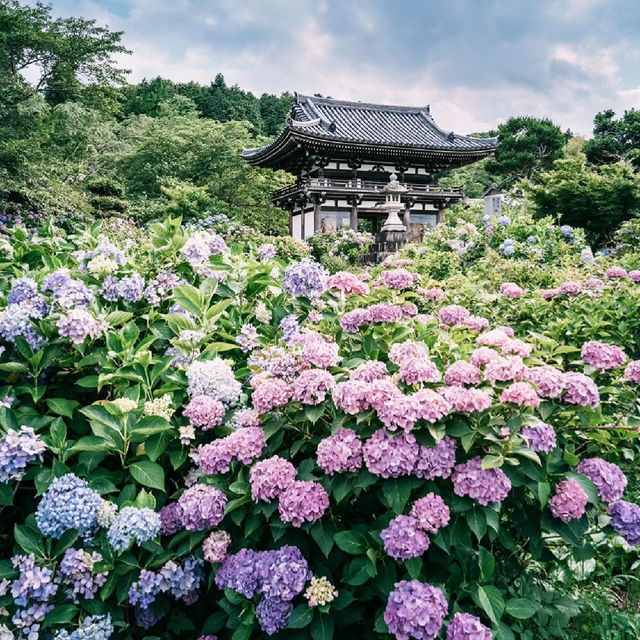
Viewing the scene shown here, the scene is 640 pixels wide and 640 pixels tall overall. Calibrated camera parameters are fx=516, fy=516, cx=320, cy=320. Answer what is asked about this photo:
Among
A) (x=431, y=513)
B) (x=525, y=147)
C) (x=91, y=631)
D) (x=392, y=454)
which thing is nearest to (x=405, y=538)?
(x=431, y=513)

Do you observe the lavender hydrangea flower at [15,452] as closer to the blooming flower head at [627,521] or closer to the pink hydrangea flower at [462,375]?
the pink hydrangea flower at [462,375]

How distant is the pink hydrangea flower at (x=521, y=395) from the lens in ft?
3.92

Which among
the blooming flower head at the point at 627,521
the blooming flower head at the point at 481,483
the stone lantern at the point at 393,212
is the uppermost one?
the stone lantern at the point at 393,212

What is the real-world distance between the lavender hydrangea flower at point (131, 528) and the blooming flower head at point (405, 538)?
586 mm

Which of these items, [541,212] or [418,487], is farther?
[541,212]

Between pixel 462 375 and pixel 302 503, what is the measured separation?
0.50 meters

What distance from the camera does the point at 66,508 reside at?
1294mm

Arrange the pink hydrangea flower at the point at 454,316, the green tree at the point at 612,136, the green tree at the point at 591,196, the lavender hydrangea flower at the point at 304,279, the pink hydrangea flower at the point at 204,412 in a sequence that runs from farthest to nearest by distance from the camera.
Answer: the green tree at the point at 612,136 < the green tree at the point at 591,196 < the pink hydrangea flower at the point at 454,316 < the lavender hydrangea flower at the point at 304,279 < the pink hydrangea flower at the point at 204,412

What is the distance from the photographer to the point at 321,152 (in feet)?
59.4

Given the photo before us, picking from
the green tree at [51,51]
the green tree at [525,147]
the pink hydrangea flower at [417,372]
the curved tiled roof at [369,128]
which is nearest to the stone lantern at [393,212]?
the curved tiled roof at [369,128]

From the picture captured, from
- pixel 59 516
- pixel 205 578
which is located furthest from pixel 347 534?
pixel 59 516

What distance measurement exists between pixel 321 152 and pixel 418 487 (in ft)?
58.9

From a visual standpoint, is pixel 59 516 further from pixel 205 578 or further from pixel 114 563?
pixel 205 578

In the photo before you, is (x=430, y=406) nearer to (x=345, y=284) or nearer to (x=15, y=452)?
(x=345, y=284)
